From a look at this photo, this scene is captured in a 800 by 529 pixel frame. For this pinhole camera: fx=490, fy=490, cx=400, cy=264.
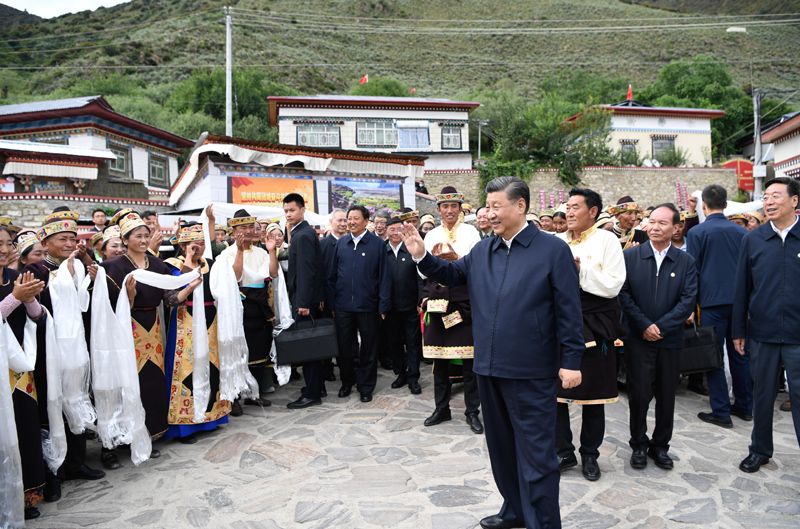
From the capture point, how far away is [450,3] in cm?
8231

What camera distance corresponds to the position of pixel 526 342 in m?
2.69

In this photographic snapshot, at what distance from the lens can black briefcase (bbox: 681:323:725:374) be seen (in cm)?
471

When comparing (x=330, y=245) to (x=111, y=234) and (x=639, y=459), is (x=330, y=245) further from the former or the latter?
(x=639, y=459)

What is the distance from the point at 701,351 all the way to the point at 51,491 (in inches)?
224

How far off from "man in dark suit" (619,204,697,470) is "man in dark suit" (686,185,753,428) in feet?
4.55

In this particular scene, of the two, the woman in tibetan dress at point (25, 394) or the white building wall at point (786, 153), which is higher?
the white building wall at point (786, 153)

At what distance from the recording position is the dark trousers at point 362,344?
5762mm

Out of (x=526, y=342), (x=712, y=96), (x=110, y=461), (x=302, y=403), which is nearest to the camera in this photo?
(x=526, y=342)

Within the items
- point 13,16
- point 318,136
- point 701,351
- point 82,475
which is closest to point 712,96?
point 318,136

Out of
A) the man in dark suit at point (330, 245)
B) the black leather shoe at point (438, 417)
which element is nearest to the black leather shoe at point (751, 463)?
the black leather shoe at point (438, 417)

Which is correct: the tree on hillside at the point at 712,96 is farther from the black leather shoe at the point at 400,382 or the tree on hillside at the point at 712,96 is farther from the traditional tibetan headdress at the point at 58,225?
the traditional tibetan headdress at the point at 58,225

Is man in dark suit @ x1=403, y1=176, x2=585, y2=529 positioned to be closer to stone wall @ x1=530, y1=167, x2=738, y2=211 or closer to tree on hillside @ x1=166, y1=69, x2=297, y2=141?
stone wall @ x1=530, y1=167, x2=738, y2=211

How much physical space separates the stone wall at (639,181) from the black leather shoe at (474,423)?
21.1m

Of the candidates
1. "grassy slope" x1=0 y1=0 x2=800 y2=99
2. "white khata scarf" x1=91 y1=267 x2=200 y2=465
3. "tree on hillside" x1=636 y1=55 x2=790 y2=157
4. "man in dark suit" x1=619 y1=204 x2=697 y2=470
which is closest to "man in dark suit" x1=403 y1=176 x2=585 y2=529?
"man in dark suit" x1=619 y1=204 x2=697 y2=470
